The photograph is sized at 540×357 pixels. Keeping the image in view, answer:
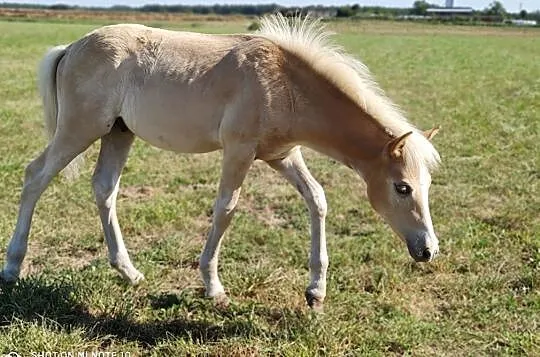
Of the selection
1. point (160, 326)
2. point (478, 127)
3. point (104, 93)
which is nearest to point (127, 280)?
point (160, 326)

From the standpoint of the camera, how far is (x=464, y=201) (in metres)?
6.47

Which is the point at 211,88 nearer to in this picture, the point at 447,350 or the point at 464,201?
the point at 447,350

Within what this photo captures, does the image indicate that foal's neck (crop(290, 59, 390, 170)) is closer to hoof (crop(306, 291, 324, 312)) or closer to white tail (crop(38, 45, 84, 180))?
hoof (crop(306, 291, 324, 312))

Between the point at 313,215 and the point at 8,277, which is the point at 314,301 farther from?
the point at 8,277

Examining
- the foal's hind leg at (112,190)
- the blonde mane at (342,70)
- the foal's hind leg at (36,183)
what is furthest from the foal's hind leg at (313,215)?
the foal's hind leg at (36,183)

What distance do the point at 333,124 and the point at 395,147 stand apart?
0.48 m

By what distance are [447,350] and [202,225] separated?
279 cm

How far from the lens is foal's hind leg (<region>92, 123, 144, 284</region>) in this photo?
4.28m

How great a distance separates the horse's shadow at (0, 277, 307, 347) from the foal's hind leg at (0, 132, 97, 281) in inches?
6.6

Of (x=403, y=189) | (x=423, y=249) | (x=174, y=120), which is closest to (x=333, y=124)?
(x=403, y=189)

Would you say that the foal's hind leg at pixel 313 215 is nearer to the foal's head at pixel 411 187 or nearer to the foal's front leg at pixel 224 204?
the foal's front leg at pixel 224 204

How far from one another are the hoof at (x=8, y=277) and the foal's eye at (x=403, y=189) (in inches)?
105

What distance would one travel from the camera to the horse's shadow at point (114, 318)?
3582mm

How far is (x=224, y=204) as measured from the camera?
3.91m
